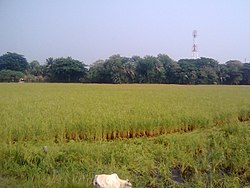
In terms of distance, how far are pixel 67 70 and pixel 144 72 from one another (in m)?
18.7

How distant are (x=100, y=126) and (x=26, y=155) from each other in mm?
3066

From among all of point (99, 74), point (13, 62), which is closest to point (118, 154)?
point (99, 74)

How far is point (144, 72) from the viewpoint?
192 feet

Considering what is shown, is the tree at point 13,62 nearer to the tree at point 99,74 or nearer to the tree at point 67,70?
the tree at point 67,70

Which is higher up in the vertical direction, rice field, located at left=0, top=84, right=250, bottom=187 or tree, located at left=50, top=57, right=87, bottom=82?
tree, located at left=50, top=57, right=87, bottom=82

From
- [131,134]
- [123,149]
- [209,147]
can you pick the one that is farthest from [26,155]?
[209,147]

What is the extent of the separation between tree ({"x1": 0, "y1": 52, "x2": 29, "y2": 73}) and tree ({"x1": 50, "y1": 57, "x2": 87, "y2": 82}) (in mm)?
14193

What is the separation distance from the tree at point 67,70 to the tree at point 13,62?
14.2 metres

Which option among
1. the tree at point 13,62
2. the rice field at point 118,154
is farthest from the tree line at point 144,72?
the rice field at point 118,154

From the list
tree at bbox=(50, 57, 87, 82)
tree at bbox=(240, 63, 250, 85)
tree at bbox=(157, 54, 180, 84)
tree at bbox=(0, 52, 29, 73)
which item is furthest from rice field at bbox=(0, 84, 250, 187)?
tree at bbox=(0, 52, 29, 73)

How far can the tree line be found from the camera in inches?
2190

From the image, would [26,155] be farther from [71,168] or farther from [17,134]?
[17,134]

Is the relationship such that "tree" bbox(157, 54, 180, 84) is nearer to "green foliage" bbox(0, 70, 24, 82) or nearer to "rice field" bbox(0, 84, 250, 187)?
"green foliage" bbox(0, 70, 24, 82)

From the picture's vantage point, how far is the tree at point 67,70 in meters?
59.8
